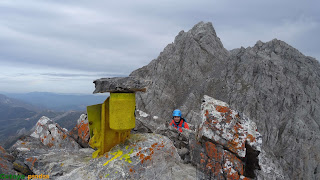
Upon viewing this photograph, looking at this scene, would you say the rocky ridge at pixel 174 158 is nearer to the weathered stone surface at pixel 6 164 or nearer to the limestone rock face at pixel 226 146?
the limestone rock face at pixel 226 146

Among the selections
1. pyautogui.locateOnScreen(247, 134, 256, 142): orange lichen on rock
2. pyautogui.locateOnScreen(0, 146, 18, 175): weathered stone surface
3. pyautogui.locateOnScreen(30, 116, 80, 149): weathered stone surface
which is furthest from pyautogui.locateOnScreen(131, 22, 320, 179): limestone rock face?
pyautogui.locateOnScreen(247, 134, 256, 142): orange lichen on rock

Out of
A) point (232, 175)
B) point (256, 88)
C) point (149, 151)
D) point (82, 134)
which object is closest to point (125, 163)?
point (149, 151)

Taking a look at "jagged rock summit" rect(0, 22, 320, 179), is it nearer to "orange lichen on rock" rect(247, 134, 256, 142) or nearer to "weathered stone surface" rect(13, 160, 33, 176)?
"orange lichen on rock" rect(247, 134, 256, 142)

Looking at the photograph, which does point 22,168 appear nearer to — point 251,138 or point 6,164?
point 6,164

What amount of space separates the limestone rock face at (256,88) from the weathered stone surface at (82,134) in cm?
3702

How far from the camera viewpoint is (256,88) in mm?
65938

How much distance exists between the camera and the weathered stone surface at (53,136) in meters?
11.8

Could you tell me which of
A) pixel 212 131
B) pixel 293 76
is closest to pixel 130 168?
pixel 212 131

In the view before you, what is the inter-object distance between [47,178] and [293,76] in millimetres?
78449

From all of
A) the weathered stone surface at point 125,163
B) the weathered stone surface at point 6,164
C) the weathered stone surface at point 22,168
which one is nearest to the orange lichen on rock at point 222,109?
the weathered stone surface at point 125,163

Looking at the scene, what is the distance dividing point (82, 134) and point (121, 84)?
7.18 meters

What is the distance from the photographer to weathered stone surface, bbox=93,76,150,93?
270 inches

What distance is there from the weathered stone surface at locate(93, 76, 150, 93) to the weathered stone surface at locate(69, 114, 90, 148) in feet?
20.4

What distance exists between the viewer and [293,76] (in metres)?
67.1
